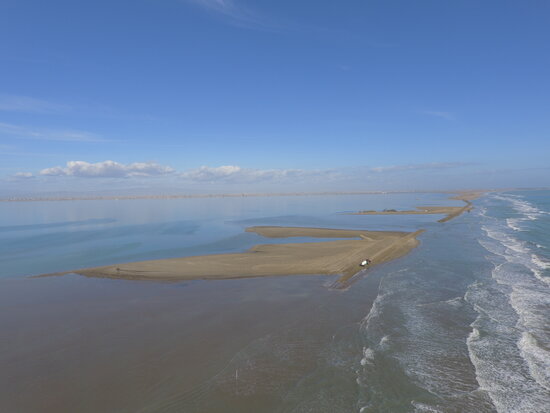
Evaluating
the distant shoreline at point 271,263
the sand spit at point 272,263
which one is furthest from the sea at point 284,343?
the sand spit at point 272,263

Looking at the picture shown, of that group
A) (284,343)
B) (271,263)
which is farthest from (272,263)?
(284,343)

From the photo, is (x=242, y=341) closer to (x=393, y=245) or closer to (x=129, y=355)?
(x=129, y=355)

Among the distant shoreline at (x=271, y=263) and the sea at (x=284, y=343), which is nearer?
the sea at (x=284, y=343)

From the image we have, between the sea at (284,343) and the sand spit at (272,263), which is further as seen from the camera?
the sand spit at (272,263)

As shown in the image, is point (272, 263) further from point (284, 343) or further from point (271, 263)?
point (284, 343)

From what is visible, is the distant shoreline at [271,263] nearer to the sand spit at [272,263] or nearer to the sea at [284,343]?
the sand spit at [272,263]
